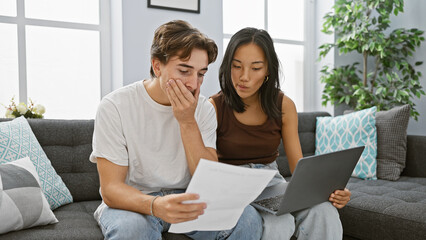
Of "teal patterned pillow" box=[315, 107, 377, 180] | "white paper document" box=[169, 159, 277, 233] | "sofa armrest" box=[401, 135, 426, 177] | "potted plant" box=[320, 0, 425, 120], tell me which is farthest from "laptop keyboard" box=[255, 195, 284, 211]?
"potted plant" box=[320, 0, 425, 120]

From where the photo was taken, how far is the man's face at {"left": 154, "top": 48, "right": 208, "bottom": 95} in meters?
1.28

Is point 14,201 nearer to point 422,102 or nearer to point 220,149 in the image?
point 220,149

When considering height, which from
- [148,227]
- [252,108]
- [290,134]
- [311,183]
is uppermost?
[252,108]

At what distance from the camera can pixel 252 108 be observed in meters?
1.79

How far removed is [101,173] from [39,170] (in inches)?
21.3

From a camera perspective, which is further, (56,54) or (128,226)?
(56,54)

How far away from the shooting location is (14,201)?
4.38 ft

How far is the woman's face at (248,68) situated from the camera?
164cm

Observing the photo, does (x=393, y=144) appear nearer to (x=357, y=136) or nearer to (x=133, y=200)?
(x=357, y=136)

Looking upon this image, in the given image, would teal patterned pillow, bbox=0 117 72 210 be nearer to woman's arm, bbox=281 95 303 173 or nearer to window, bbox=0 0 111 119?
window, bbox=0 0 111 119

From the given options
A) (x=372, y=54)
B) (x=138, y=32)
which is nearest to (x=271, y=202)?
(x=138, y=32)

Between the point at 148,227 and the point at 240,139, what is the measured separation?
2.05ft

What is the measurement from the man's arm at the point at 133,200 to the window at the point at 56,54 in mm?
1561

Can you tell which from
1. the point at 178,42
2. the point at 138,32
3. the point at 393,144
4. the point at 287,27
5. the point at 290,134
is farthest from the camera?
the point at 287,27
